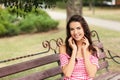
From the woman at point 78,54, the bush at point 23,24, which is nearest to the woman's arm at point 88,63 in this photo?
the woman at point 78,54

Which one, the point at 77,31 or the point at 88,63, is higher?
the point at 77,31

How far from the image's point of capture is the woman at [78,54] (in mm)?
4535

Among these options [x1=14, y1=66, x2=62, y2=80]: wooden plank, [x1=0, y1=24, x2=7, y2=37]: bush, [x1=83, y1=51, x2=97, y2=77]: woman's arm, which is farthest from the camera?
[x1=0, y1=24, x2=7, y2=37]: bush

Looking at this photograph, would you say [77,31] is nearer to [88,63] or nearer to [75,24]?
[75,24]

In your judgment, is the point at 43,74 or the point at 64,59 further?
the point at 43,74

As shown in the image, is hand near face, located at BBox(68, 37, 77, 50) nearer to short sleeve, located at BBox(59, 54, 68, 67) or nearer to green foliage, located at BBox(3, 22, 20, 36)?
short sleeve, located at BBox(59, 54, 68, 67)

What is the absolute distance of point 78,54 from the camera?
4.63 m

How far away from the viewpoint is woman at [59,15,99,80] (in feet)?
14.9

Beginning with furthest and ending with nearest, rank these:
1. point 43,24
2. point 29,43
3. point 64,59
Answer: point 43,24
point 29,43
point 64,59

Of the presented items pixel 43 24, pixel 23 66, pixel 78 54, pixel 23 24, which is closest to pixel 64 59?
pixel 78 54

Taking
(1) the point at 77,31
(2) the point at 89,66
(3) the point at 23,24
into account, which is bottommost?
(3) the point at 23,24

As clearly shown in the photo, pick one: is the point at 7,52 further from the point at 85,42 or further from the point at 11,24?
the point at 85,42

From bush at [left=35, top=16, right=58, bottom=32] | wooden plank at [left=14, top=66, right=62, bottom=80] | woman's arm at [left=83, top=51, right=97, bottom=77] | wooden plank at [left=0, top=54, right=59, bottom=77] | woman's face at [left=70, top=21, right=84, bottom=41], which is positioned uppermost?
woman's face at [left=70, top=21, right=84, bottom=41]

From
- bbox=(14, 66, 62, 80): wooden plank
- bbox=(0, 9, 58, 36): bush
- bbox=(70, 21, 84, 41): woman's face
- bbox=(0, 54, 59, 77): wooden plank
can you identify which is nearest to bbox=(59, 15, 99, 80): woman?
bbox=(70, 21, 84, 41): woman's face
